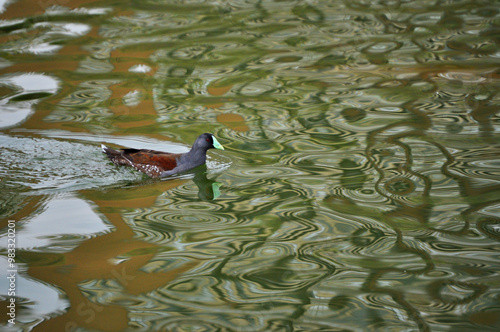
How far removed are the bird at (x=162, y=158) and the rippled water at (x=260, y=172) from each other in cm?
13

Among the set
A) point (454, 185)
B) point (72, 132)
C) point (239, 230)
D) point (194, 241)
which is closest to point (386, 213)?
point (454, 185)

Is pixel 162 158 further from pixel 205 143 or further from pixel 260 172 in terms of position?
pixel 260 172

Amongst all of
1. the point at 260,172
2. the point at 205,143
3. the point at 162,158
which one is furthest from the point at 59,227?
the point at 260,172

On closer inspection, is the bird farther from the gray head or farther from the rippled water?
the rippled water

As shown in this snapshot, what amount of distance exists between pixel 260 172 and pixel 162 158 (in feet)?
3.59

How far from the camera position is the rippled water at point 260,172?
13.8 feet

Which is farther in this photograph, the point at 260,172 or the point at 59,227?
the point at 260,172

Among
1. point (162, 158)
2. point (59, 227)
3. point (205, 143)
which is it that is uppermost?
point (205, 143)

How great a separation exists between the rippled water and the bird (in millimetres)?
129

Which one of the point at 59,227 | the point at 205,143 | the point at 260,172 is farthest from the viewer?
the point at 205,143

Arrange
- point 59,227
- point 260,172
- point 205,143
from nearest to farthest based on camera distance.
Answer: point 59,227 → point 260,172 → point 205,143

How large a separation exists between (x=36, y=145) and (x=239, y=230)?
3.16m

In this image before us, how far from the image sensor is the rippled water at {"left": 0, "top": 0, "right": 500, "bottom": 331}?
422cm

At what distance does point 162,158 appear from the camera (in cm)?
647
